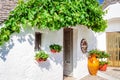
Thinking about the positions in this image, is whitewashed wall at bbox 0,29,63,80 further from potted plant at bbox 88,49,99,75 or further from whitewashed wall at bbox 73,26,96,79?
potted plant at bbox 88,49,99,75

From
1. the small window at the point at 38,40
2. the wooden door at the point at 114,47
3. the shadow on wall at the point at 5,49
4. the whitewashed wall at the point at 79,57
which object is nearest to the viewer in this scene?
the shadow on wall at the point at 5,49

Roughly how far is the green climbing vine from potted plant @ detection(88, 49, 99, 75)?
3.14 m

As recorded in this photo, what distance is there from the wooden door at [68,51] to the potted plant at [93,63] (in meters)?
1.00

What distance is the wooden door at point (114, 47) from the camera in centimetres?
1684

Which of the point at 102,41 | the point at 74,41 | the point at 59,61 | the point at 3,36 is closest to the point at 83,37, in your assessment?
the point at 74,41

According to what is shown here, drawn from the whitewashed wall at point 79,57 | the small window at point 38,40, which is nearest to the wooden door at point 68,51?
the whitewashed wall at point 79,57

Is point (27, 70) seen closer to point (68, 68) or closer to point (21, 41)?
point (21, 41)

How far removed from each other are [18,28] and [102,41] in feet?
Result: 30.4

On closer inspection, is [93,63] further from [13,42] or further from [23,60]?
[13,42]

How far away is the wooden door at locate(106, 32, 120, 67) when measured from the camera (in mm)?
16844

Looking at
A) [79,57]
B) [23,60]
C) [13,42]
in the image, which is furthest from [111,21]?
[13,42]

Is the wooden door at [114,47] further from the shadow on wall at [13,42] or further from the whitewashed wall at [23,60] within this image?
the shadow on wall at [13,42]

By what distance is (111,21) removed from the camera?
56.8 feet

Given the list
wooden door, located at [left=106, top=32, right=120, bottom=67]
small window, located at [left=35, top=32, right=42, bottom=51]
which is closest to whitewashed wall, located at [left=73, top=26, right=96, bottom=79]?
small window, located at [left=35, top=32, right=42, bottom=51]
